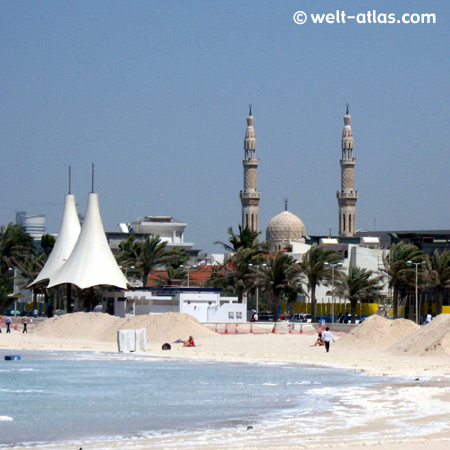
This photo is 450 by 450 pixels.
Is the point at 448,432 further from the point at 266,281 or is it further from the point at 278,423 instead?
the point at 266,281

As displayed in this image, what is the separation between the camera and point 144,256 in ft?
198

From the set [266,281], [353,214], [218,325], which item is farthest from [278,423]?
[353,214]

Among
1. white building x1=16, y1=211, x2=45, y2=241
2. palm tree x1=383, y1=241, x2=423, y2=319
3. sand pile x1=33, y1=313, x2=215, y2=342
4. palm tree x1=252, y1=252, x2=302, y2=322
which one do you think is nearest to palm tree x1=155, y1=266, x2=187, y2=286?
palm tree x1=252, y1=252, x2=302, y2=322

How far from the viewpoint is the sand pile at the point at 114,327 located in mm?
43469

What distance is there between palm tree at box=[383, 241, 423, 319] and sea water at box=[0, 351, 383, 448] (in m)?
21.3

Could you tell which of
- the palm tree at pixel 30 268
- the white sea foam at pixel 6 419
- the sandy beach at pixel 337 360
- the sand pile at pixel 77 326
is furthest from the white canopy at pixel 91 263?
the white sea foam at pixel 6 419

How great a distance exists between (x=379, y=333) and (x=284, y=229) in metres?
60.0

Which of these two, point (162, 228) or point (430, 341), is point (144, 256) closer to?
point (430, 341)

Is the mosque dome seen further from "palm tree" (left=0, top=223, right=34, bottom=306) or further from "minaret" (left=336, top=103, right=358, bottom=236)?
"palm tree" (left=0, top=223, right=34, bottom=306)

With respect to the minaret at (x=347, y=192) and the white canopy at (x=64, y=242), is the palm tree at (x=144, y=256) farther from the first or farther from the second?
the minaret at (x=347, y=192)

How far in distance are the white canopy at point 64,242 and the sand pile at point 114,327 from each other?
999cm

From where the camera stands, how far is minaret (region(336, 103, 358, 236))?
309ft

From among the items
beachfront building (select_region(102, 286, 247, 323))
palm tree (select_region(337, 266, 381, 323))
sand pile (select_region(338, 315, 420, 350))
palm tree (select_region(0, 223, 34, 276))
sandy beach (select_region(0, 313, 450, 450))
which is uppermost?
palm tree (select_region(0, 223, 34, 276))

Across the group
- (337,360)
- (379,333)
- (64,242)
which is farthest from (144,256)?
(337,360)
